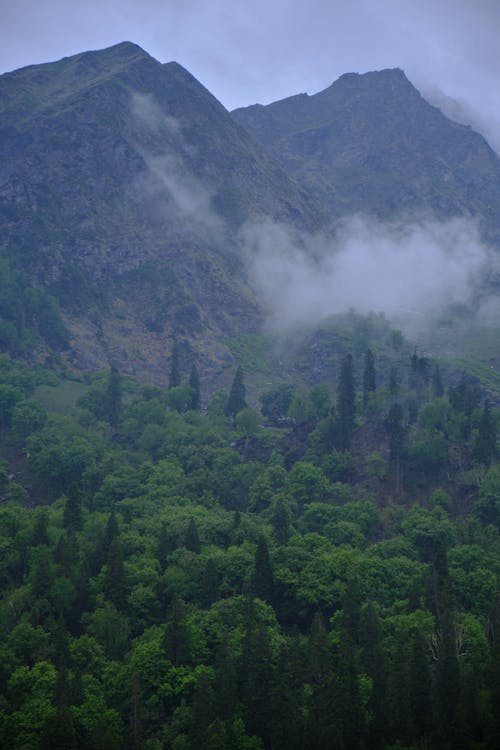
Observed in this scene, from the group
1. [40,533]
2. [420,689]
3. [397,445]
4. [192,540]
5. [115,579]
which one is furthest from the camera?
[397,445]

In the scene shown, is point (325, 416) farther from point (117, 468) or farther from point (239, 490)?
point (117, 468)

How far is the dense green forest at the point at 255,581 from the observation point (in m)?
79.9

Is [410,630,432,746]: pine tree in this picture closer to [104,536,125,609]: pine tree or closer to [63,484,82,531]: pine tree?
[104,536,125,609]: pine tree

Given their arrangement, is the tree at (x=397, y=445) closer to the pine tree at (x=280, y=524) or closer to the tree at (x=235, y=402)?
the pine tree at (x=280, y=524)

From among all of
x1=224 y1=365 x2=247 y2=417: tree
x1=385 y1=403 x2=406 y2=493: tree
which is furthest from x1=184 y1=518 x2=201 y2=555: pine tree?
x1=224 y1=365 x2=247 y2=417: tree

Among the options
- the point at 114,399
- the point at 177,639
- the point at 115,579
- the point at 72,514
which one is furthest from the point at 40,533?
the point at 114,399

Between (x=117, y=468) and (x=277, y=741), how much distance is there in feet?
267

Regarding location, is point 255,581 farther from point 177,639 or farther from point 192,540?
point 177,639

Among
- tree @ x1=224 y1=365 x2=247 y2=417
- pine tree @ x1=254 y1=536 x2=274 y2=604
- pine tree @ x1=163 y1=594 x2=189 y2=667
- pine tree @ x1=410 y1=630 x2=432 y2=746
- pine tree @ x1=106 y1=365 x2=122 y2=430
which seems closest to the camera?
pine tree @ x1=410 y1=630 x2=432 y2=746

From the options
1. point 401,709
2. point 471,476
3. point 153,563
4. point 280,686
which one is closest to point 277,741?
point 280,686

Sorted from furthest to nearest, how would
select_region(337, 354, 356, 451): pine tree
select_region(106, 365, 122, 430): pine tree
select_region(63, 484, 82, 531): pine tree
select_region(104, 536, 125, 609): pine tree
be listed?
1. select_region(106, 365, 122, 430): pine tree
2. select_region(337, 354, 356, 451): pine tree
3. select_region(63, 484, 82, 531): pine tree
4. select_region(104, 536, 125, 609): pine tree

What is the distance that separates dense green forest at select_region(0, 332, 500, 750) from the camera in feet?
262

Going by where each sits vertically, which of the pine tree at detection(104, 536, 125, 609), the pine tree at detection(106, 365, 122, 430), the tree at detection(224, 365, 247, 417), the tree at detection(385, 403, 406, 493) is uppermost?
the tree at detection(224, 365, 247, 417)

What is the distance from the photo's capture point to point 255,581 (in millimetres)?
103562
